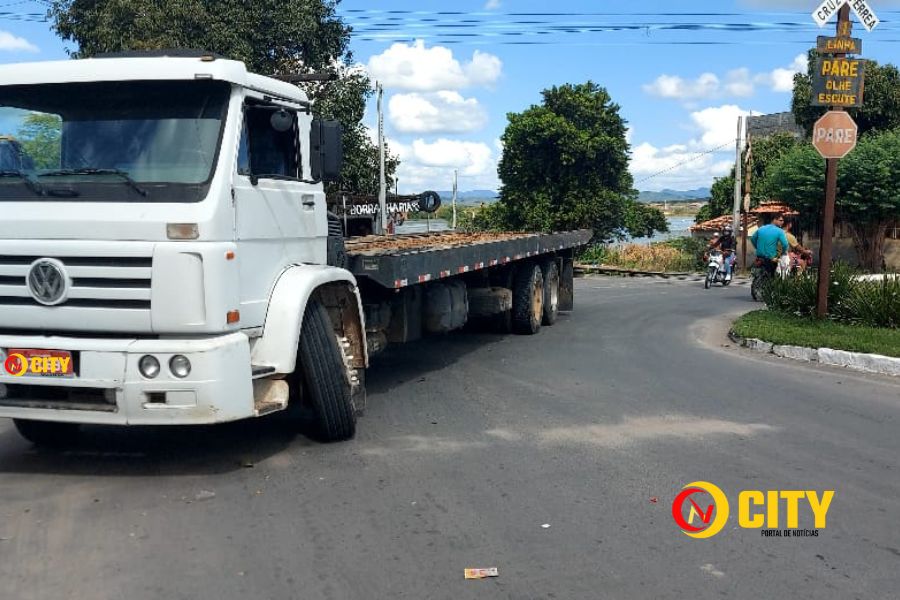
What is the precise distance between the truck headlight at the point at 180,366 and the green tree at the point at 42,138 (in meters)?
1.48

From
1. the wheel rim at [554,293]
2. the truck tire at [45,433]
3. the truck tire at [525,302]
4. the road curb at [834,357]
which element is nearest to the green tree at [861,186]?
the wheel rim at [554,293]

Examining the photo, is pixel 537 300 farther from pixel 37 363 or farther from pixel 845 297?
pixel 37 363

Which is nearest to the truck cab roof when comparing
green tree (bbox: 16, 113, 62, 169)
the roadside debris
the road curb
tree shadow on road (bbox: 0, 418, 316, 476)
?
green tree (bbox: 16, 113, 62, 169)

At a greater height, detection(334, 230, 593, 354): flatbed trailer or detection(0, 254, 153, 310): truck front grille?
detection(0, 254, 153, 310): truck front grille

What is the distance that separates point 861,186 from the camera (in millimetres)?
26781

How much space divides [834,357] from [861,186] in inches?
747

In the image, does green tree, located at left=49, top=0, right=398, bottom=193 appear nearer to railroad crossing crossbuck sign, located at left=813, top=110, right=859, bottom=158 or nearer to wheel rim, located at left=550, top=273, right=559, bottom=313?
wheel rim, located at left=550, top=273, right=559, bottom=313

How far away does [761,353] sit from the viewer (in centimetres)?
1109

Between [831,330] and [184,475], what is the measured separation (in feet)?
29.0

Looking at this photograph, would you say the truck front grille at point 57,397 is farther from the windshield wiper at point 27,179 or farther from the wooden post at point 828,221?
the wooden post at point 828,221

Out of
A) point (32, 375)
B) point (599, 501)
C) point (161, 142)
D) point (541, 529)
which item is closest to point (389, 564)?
point (541, 529)

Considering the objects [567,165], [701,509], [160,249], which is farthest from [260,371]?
[567,165]

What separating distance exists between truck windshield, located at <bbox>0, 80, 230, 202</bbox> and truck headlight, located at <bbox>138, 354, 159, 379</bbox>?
972 millimetres

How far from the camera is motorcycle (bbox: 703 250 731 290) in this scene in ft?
77.1
